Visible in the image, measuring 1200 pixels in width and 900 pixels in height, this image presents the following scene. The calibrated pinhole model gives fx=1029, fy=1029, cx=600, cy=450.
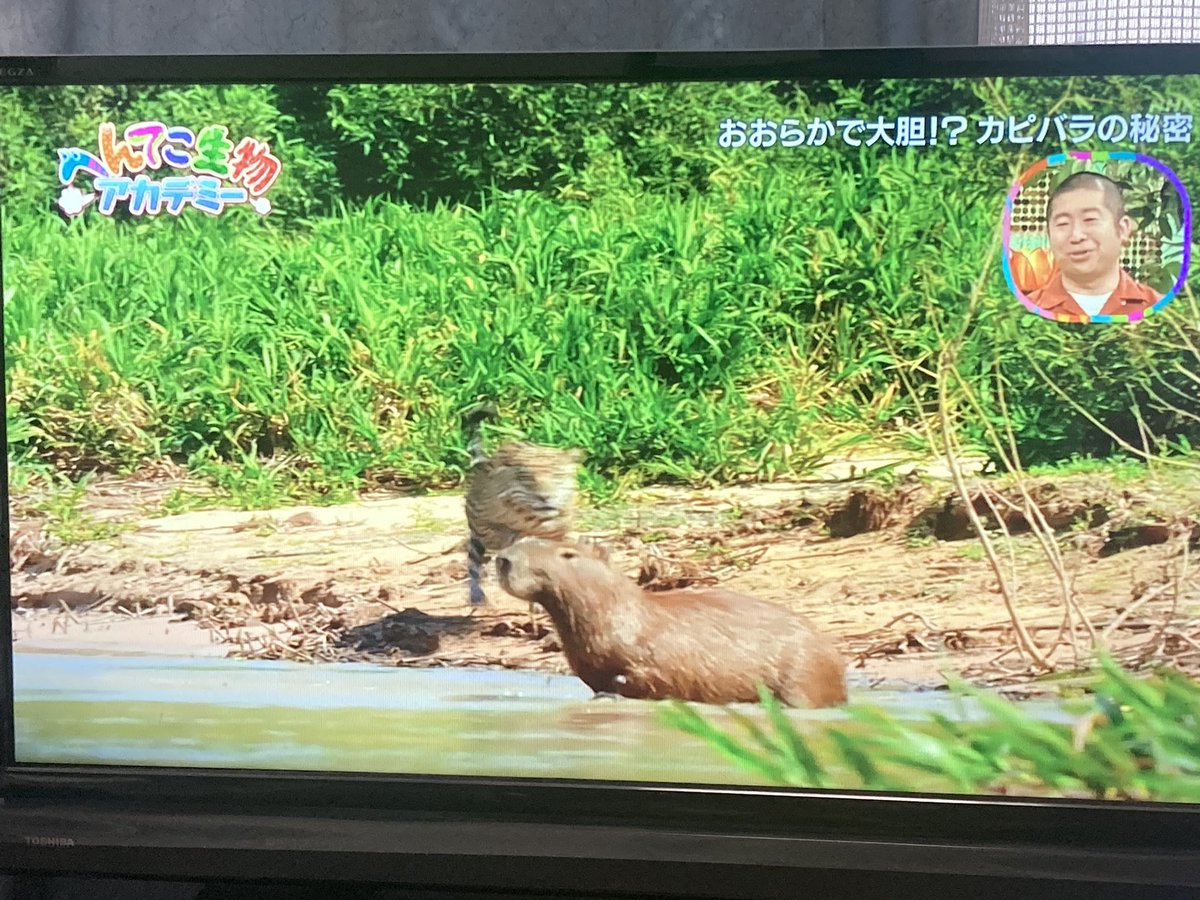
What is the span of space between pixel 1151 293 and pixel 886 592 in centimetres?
35

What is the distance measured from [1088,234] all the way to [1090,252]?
0.02 meters

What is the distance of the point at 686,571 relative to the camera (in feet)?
3.09

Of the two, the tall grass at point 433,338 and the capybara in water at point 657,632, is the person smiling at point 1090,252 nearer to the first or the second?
the tall grass at point 433,338

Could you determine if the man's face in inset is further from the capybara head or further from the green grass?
the capybara head

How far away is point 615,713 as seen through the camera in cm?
95

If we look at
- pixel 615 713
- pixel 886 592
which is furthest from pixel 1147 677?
pixel 615 713

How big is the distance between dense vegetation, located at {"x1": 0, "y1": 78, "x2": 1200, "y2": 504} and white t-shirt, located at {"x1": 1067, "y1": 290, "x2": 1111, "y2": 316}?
17 mm

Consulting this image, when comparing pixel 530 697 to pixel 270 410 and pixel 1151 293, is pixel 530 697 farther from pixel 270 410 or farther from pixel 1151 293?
pixel 1151 293

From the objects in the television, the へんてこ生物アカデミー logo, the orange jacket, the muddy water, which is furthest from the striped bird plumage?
the orange jacket

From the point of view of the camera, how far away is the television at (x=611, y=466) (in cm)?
91

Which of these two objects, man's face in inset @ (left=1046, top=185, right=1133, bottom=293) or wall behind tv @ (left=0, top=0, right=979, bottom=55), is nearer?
man's face in inset @ (left=1046, top=185, right=1133, bottom=293)

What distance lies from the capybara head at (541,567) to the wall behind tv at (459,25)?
647 mm

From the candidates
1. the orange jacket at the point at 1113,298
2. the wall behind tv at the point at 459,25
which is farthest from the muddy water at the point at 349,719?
the wall behind tv at the point at 459,25

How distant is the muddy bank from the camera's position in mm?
917
